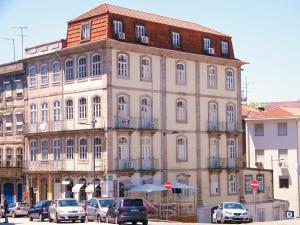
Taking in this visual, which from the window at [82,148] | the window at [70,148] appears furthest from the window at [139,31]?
the window at [70,148]

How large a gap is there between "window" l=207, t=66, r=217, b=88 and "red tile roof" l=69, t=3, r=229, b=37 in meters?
3.69

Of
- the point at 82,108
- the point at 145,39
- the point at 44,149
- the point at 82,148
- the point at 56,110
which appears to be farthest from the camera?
the point at 44,149

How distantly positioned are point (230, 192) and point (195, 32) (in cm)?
1509

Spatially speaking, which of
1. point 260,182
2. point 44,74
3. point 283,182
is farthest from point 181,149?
point 283,182

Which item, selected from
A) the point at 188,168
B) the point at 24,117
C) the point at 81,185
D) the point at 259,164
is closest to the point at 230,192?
the point at 188,168

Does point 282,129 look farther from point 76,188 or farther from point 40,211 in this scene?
point 40,211

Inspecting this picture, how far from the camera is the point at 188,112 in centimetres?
6122

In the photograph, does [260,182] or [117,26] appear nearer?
[117,26]

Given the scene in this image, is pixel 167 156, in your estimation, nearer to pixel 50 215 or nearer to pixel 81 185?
pixel 81 185

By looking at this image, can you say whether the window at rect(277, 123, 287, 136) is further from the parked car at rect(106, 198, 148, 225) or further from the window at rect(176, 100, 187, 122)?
the parked car at rect(106, 198, 148, 225)

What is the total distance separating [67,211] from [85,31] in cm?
2080

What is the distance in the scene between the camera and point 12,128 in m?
66.1

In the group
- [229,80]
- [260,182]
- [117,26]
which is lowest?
[260,182]

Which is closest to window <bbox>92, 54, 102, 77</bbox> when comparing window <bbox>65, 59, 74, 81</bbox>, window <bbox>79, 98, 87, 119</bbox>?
window <bbox>79, 98, 87, 119</bbox>
